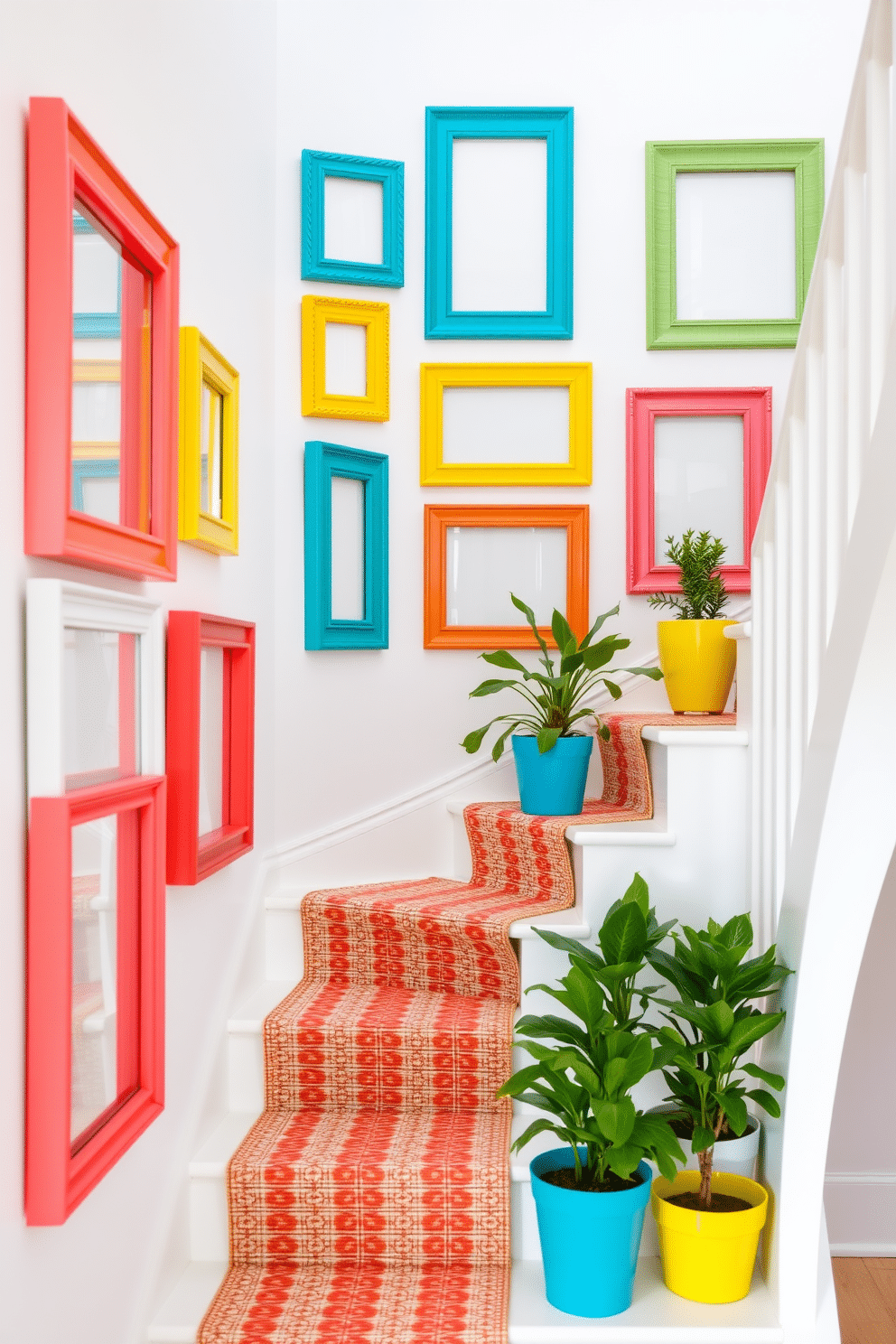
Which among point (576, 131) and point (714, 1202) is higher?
point (576, 131)

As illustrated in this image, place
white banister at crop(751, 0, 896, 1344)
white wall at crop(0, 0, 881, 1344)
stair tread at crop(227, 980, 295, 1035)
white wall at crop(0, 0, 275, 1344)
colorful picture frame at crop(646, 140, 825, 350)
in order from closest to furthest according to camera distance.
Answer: white wall at crop(0, 0, 275, 1344) < white banister at crop(751, 0, 896, 1344) < stair tread at crop(227, 980, 295, 1035) < white wall at crop(0, 0, 881, 1344) < colorful picture frame at crop(646, 140, 825, 350)

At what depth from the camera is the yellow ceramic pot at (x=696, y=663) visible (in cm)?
262

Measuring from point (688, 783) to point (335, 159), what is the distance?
192 cm

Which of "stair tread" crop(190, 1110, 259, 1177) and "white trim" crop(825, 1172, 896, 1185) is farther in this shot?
"white trim" crop(825, 1172, 896, 1185)

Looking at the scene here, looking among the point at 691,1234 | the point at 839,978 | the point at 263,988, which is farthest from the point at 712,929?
the point at 263,988

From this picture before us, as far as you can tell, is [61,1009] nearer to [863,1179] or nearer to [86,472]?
[86,472]

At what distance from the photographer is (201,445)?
2.12 metres

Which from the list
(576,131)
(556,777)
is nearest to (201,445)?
(556,777)

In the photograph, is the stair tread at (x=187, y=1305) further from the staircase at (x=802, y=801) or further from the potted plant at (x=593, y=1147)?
the potted plant at (x=593, y=1147)

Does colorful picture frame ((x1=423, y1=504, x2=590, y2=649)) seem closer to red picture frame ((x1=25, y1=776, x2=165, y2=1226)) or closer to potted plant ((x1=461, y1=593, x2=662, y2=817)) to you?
potted plant ((x1=461, y1=593, x2=662, y2=817))

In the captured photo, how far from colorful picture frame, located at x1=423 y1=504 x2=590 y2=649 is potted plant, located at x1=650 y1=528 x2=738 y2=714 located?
411 millimetres

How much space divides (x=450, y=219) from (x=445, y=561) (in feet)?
3.10

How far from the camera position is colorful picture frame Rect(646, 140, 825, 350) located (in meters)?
3.06

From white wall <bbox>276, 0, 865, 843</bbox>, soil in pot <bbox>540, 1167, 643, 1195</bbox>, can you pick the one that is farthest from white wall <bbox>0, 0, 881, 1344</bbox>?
soil in pot <bbox>540, 1167, 643, 1195</bbox>
